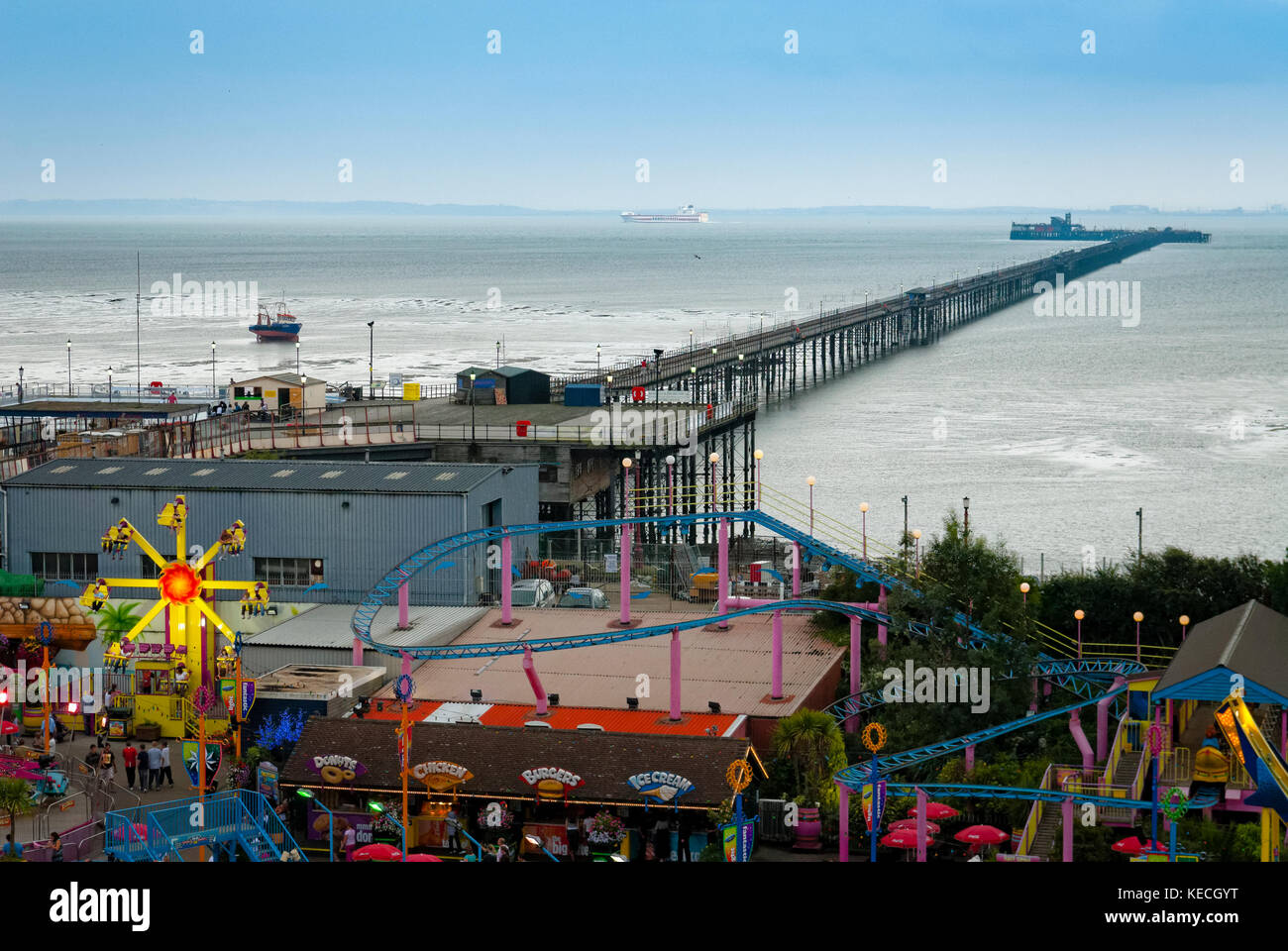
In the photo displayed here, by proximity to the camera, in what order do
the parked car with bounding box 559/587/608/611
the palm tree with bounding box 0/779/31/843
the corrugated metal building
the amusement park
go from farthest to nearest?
1. the parked car with bounding box 559/587/608/611
2. the corrugated metal building
3. the palm tree with bounding box 0/779/31/843
4. the amusement park

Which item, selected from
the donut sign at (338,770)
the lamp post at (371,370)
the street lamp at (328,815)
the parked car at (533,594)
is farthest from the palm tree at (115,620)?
the lamp post at (371,370)

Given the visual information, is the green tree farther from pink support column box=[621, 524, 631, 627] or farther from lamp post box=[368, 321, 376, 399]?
lamp post box=[368, 321, 376, 399]

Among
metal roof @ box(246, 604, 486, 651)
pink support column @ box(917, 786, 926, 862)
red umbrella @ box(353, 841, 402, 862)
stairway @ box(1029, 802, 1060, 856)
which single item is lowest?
stairway @ box(1029, 802, 1060, 856)

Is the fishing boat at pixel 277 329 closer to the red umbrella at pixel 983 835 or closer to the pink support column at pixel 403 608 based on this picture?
the pink support column at pixel 403 608

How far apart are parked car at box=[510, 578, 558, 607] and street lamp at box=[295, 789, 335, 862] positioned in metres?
12.2

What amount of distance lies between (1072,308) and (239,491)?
171m

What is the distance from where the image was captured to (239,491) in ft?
129

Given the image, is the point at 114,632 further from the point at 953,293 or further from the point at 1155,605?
the point at 953,293

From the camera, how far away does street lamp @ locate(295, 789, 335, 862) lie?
83.4ft

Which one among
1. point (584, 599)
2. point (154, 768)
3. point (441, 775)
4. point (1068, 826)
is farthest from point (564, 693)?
point (1068, 826)

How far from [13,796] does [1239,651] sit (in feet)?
61.3

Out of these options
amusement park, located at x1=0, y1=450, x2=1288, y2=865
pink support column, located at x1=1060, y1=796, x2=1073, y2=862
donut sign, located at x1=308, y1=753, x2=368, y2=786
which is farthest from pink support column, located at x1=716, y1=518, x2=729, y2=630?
pink support column, located at x1=1060, y1=796, x2=1073, y2=862

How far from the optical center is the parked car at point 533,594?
38875mm
